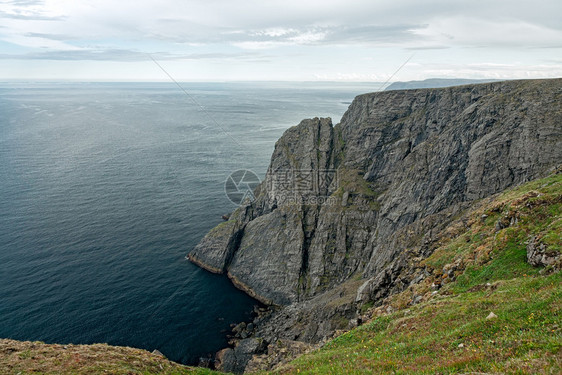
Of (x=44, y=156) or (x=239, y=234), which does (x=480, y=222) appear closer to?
(x=239, y=234)

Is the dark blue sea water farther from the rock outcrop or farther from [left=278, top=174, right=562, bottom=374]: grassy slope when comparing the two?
[left=278, top=174, right=562, bottom=374]: grassy slope

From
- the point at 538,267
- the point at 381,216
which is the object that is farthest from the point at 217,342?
the point at 538,267

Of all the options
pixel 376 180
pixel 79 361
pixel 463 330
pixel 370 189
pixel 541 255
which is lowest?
pixel 79 361

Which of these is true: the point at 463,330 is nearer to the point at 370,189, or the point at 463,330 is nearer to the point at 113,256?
the point at 370,189

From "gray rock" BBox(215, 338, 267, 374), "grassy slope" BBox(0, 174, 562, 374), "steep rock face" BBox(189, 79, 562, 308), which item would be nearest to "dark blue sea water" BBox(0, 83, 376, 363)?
"gray rock" BBox(215, 338, 267, 374)

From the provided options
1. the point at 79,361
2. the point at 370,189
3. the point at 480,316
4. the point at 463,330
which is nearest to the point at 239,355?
the point at 79,361

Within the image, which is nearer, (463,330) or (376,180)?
(463,330)
